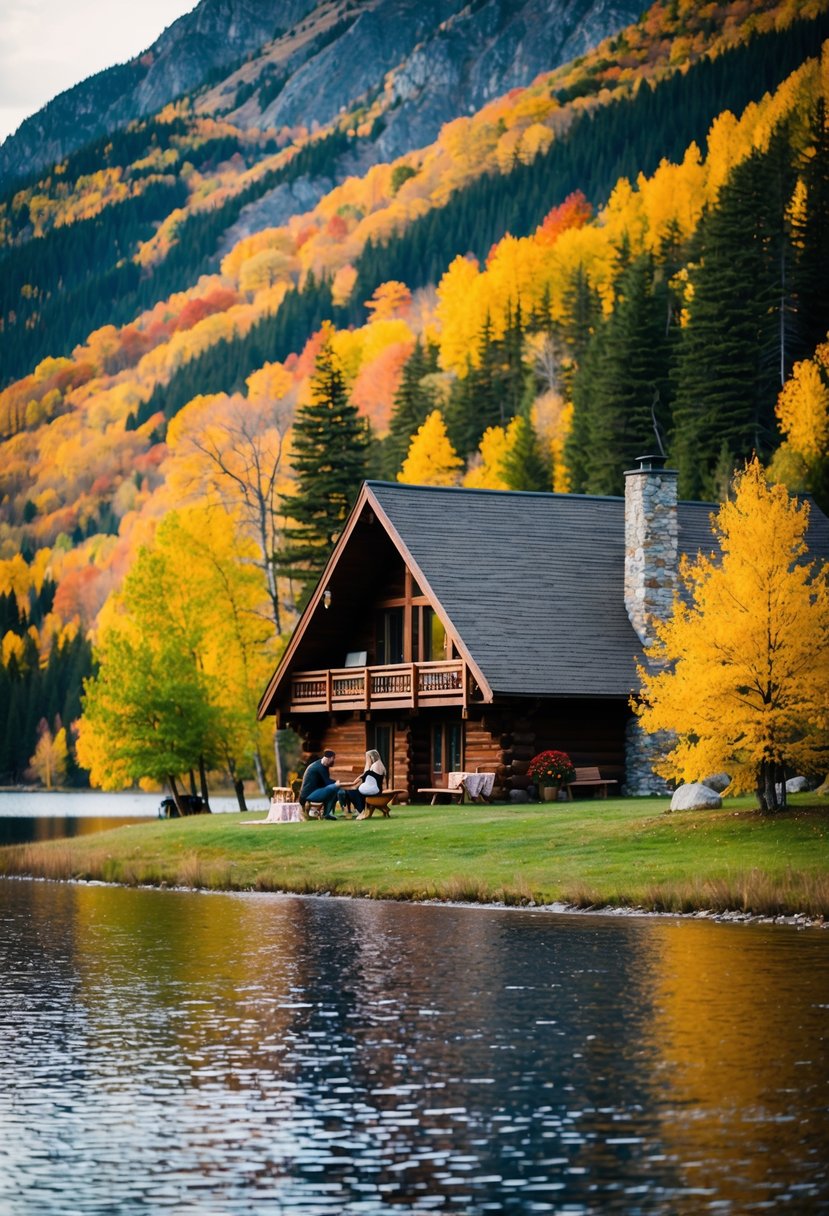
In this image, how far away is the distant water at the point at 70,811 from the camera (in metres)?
76.1

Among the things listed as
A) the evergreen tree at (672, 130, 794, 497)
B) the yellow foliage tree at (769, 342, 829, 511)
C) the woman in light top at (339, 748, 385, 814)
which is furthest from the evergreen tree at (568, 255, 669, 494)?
the woman in light top at (339, 748, 385, 814)

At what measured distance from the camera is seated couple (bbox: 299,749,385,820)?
145 feet

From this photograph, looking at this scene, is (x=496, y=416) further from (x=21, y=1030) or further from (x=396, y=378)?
(x=21, y=1030)

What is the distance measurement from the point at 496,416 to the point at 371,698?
69.4m

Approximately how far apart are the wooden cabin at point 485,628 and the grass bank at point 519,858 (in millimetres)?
2830

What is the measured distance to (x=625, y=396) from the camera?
89188 mm

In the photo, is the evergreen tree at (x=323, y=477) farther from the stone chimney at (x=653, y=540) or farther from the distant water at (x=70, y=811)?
the stone chimney at (x=653, y=540)

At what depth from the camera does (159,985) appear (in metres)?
20.7

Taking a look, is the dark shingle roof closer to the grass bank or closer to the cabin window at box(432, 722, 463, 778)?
the grass bank

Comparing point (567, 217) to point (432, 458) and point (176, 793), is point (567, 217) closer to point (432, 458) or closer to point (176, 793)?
point (432, 458)

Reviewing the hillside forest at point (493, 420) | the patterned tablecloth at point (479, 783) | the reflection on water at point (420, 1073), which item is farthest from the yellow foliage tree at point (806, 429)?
the reflection on water at point (420, 1073)

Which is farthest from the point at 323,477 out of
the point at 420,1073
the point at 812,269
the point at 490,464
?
the point at 420,1073

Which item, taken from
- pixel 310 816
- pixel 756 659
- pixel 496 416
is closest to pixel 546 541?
pixel 310 816

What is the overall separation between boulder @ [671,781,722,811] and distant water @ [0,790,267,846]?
30.3 metres
